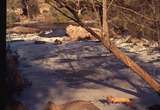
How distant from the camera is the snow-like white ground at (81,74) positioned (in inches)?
467

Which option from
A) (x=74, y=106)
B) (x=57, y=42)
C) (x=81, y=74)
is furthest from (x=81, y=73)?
(x=57, y=42)

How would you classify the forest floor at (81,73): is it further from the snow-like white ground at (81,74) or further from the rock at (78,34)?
the rock at (78,34)

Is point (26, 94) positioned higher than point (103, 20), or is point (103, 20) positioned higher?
point (103, 20)

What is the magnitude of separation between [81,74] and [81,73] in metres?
0.19

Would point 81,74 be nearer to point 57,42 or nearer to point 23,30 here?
point 57,42

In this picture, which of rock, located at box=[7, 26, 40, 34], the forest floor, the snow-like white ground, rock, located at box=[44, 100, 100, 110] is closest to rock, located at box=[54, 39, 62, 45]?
the forest floor

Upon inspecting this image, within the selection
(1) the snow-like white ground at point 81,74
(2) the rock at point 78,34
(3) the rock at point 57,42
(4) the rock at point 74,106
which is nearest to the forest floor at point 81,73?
(1) the snow-like white ground at point 81,74

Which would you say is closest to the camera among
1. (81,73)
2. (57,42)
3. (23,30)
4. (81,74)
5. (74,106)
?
(74,106)

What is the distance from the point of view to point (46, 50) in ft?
67.4

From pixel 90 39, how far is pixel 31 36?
3.41 meters

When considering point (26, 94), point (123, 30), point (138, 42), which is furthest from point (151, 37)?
point (26, 94)

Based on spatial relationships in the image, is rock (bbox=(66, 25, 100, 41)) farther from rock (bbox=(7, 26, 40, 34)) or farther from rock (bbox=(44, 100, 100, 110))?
rock (bbox=(44, 100, 100, 110))

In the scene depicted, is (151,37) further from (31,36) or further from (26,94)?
(26,94)

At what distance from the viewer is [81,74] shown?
15.0m
